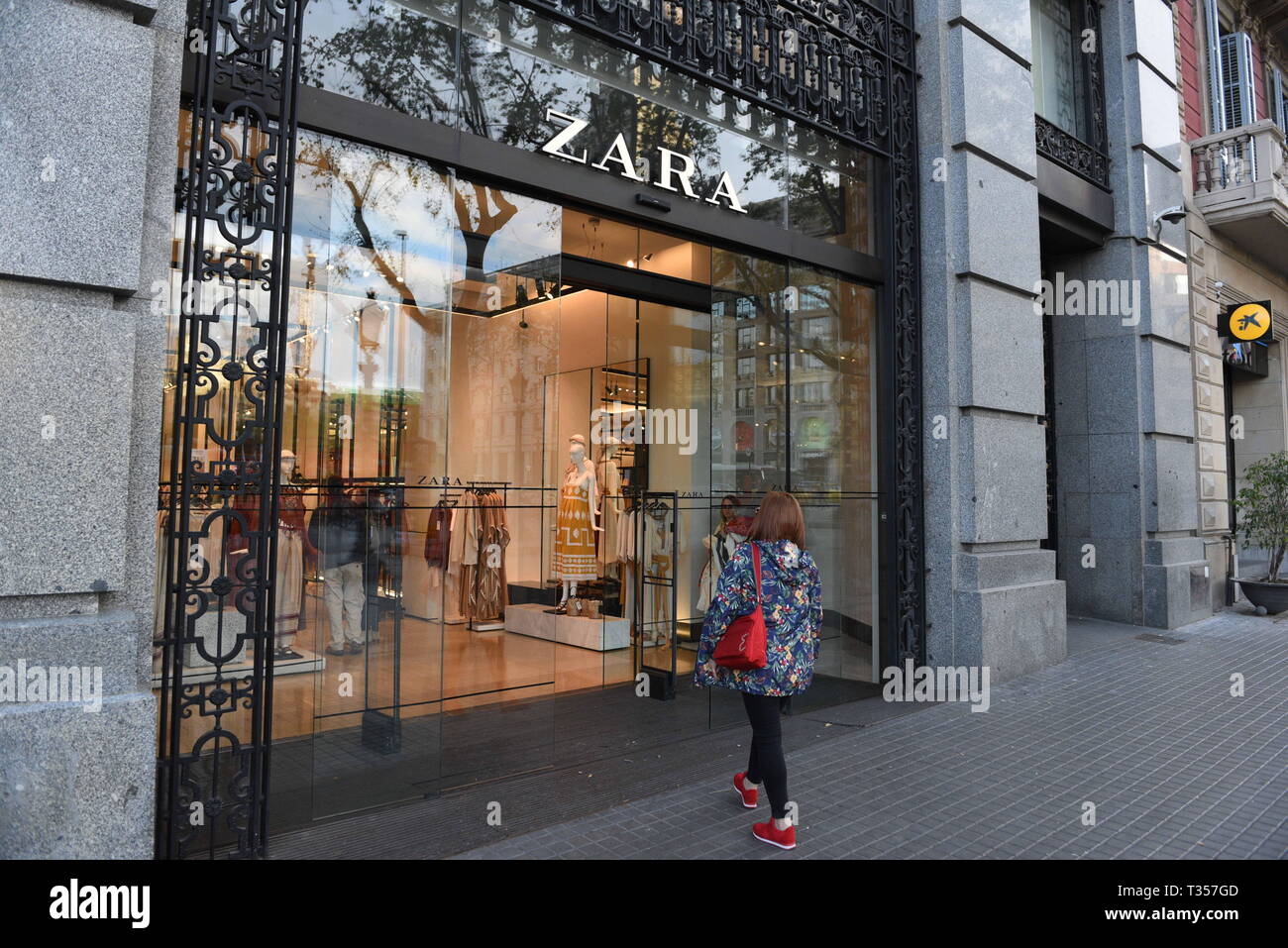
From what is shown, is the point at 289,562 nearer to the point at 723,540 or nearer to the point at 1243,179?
the point at 723,540

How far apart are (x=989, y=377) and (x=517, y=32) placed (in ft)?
19.2

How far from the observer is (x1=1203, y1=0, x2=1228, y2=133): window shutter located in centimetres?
1574

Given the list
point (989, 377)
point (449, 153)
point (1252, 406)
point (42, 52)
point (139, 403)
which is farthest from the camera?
point (1252, 406)

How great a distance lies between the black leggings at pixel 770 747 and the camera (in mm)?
4539

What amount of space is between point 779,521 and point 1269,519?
40.1ft

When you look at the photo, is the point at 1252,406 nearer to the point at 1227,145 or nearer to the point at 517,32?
the point at 1227,145

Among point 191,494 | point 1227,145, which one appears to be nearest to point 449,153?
point 191,494

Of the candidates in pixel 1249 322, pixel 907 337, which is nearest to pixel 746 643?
pixel 907 337

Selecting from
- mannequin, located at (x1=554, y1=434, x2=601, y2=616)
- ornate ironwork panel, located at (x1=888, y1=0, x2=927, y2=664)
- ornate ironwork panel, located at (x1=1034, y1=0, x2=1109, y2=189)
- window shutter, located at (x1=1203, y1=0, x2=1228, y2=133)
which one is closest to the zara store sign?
ornate ironwork panel, located at (x1=888, y1=0, x2=927, y2=664)

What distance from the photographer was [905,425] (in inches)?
344

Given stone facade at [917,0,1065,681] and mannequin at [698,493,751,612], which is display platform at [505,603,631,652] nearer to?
mannequin at [698,493,751,612]

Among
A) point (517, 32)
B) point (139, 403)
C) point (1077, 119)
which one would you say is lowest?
point (139, 403)

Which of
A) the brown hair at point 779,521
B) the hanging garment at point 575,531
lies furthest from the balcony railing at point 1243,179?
the brown hair at point 779,521

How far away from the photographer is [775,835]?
455 cm
